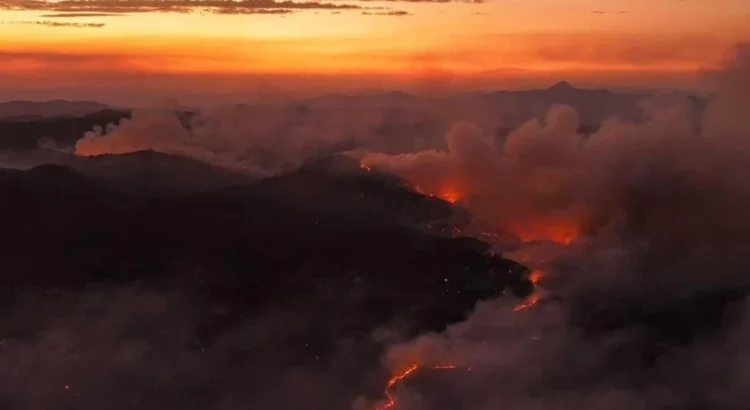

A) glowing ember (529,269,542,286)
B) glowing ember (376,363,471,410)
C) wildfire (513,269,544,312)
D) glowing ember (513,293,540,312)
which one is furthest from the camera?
glowing ember (529,269,542,286)

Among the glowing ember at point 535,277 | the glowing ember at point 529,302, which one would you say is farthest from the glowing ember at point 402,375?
the glowing ember at point 535,277

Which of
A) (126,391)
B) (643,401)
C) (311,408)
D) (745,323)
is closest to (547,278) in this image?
(745,323)

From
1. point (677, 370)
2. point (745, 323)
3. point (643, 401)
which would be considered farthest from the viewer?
point (745, 323)

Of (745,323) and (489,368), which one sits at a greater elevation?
(489,368)

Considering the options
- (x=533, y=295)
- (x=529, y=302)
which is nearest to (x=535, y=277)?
(x=533, y=295)

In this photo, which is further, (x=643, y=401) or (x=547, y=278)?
(x=547, y=278)

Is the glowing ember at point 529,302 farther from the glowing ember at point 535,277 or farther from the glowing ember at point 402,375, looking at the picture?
the glowing ember at point 402,375

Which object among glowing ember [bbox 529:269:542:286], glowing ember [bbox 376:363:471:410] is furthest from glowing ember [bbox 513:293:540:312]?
glowing ember [bbox 376:363:471:410]

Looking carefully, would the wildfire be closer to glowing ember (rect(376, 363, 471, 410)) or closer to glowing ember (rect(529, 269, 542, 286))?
glowing ember (rect(529, 269, 542, 286))

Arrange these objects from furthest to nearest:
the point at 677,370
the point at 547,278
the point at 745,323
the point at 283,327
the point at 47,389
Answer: the point at 547,278 < the point at 745,323 < the point at 283,327 < the point at 677,370 < the point at 47,389

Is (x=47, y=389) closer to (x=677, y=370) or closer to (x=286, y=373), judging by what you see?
(x=286, y=373)

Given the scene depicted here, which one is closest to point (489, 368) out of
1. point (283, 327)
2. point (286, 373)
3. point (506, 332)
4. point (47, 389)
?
point (506, 332)
